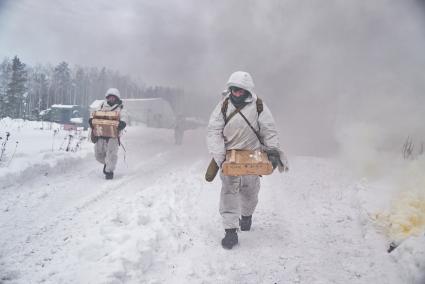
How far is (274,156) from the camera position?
15.6 feet

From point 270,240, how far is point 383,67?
10.3 metres

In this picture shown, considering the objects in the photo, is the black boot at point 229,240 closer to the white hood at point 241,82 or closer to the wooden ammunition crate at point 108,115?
the white hood at point 241,82

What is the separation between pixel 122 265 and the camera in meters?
3.52

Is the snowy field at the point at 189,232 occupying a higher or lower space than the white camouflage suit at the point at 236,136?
lower

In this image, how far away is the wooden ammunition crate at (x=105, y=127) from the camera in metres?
7.93

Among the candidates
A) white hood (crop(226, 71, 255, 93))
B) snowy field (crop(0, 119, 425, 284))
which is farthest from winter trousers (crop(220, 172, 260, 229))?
white hood (crop(226, 71, 255, 93))

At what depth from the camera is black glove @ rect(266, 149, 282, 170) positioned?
Result: 4.74 metres

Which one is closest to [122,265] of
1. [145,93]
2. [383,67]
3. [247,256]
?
[247,256]

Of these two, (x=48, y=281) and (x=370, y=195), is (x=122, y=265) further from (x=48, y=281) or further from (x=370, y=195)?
(x=370, y=195)

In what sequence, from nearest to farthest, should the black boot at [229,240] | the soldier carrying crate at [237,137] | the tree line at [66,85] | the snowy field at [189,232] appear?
the snowy field at [189,232] → the black boot at [229,240] → the soldier carrying crate at [237,137] → the tree line at [66,85]

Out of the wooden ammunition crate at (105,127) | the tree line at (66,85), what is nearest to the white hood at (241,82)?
the wooden ammunition crate at (105,127)

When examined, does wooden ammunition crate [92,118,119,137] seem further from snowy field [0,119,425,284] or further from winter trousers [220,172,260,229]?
winter trousers [220,172,260,229]

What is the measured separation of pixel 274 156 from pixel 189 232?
5.08ft

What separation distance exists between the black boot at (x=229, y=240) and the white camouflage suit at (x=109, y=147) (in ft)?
13.9
